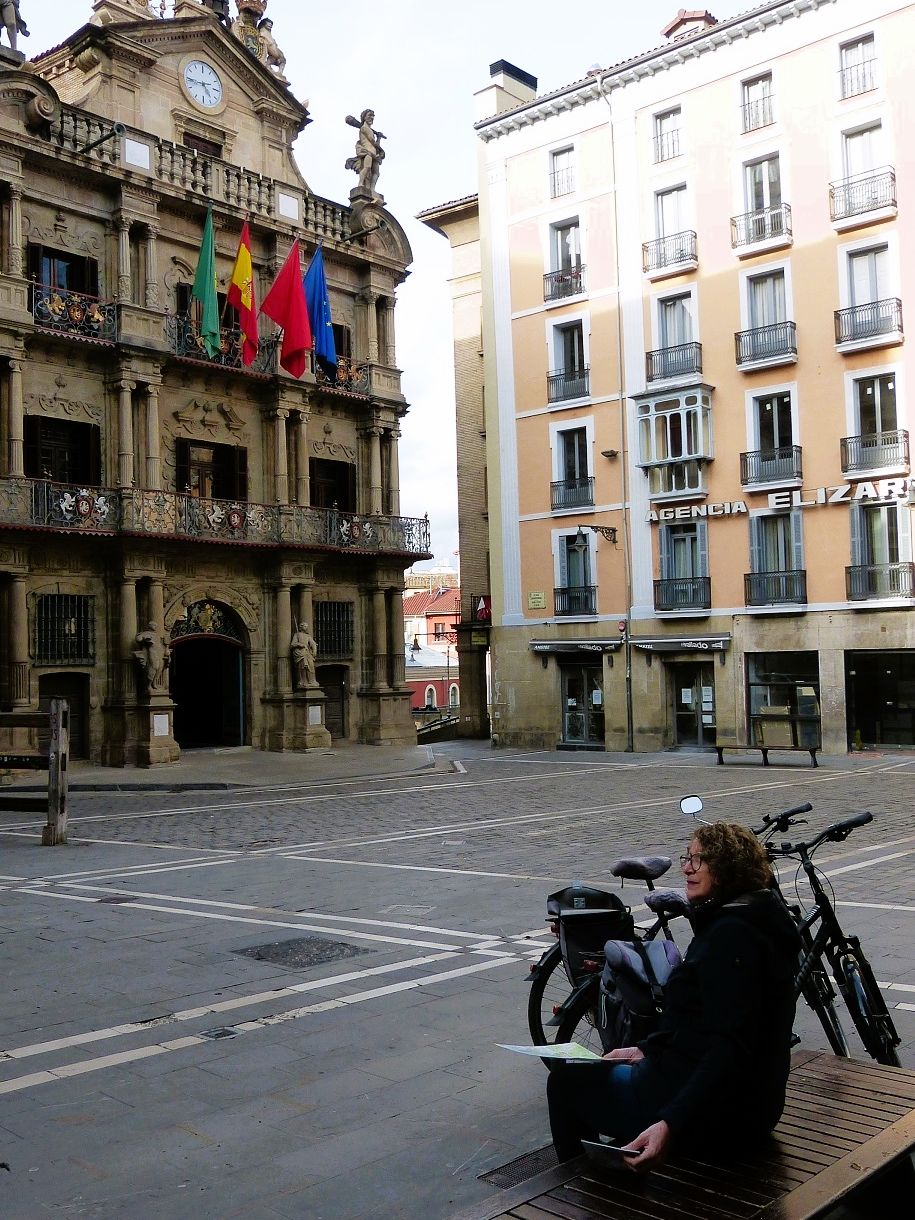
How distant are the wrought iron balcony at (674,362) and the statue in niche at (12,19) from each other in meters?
17.7

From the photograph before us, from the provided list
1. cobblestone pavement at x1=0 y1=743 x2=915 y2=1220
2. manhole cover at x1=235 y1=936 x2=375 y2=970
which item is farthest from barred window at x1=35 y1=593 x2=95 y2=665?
manhole cover at x1=235 y1=936 x2=375 y2=970

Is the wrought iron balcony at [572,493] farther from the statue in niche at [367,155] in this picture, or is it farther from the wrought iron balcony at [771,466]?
the statue in niche at [367,155]

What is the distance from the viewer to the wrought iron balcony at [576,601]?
3484 cm

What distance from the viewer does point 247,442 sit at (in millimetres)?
33000

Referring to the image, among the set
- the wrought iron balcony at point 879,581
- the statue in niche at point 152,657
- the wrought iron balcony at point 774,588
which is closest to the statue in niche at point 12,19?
the statue in niche at point 152,657

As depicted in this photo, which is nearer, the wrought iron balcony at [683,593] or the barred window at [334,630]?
the wrought iron balcony at [683,593]

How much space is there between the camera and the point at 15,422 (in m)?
27.2

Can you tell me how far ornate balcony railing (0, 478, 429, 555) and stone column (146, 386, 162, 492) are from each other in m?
0.55

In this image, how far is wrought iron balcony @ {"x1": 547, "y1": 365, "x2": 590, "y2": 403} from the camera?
3534 centimetres

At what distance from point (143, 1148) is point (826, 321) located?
29.3m

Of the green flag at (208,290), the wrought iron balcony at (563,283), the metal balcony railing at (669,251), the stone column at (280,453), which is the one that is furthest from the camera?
the wrought iron balcony at (563,283)

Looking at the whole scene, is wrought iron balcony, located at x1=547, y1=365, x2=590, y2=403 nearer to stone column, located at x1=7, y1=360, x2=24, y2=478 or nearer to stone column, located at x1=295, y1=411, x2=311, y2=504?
stone column, located at x1=295, y1=411, x2=311, y2=504

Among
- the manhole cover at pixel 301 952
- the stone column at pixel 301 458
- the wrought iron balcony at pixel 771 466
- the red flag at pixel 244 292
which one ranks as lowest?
the manhole cover at pixel 301 952

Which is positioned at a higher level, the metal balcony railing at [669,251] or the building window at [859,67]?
the building window at [859,67]
